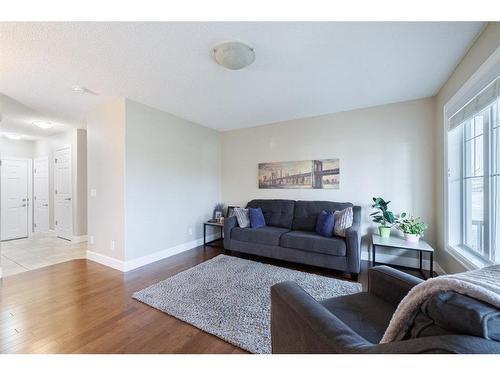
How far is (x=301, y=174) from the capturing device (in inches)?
147

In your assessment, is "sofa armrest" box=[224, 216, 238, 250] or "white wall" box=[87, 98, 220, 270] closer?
"white wall" box=[87, 98, 220, 270]

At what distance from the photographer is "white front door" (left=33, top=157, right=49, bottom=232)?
507cm

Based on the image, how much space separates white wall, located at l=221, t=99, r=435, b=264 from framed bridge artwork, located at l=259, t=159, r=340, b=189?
3.5 inches

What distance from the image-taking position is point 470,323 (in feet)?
1.70

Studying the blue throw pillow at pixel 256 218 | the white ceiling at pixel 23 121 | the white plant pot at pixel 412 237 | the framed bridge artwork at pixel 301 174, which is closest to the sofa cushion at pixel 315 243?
the blue throw pillow at pixel 256 218

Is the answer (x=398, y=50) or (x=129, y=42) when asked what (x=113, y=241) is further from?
(x=398, y=50)

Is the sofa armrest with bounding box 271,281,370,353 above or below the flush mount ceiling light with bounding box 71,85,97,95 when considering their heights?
below

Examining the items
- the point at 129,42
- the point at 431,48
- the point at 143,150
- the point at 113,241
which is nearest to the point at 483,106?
the point at 431,48

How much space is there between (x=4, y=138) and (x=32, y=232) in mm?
2271

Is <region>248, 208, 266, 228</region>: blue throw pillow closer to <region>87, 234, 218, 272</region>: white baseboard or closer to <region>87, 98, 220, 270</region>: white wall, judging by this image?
<region>87, 98, 220, 270</region>: white wall

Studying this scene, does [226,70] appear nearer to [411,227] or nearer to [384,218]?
[384,218]

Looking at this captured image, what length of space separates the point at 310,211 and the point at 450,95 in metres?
2.15

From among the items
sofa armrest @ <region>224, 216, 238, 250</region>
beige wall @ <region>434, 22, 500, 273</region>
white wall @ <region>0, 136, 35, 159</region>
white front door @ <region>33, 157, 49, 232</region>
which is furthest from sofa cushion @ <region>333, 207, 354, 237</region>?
white wall @ <region>0, 136, 35, 159</region>

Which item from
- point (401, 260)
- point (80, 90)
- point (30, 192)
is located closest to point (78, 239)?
point (30, 192)
